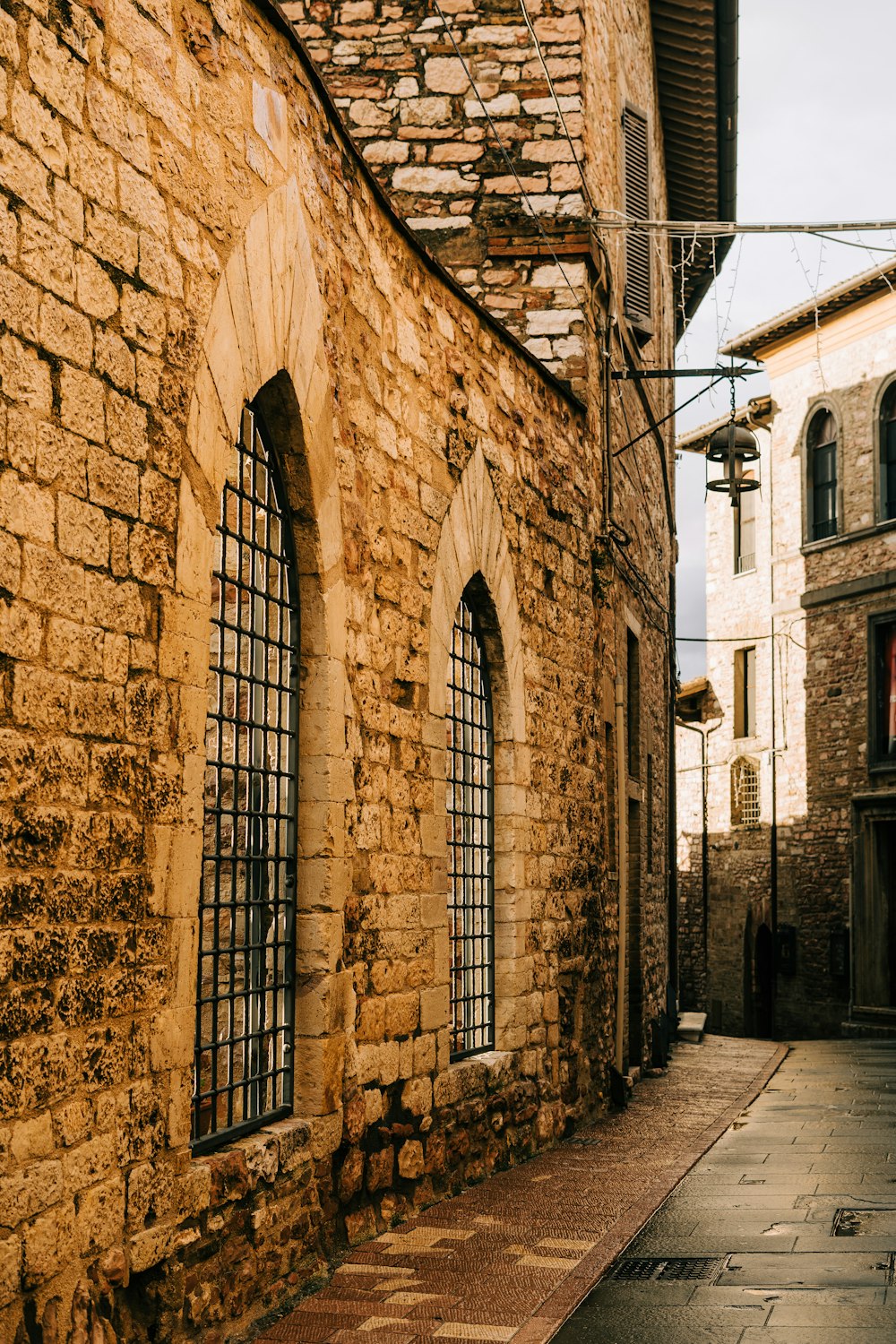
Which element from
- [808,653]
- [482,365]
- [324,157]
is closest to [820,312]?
[808,653]

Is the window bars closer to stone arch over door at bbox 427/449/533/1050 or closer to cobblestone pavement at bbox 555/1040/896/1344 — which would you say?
stone arch over door at bbox 427/449/533/1050

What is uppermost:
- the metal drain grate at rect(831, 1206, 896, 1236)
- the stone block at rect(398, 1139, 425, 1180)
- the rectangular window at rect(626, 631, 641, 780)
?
the rectangular window at rect(626, 631, 641, 780)

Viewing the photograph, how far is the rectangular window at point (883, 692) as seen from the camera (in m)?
21.0

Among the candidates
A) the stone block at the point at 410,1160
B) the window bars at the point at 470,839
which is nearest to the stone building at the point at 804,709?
the window bars at the point at 470,839

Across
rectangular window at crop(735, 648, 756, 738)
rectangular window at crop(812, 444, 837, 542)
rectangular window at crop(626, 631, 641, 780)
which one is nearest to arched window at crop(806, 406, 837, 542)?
rectangular window at crop(812, 444, 837, 542)

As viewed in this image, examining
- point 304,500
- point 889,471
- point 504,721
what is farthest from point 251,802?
point 889,471

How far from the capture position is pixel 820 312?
2236 centimetres

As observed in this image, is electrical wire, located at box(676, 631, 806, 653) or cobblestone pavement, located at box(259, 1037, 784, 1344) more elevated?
electrical wire, located at box(676, 631, 806, 653)

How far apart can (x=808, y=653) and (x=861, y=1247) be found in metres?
17.8

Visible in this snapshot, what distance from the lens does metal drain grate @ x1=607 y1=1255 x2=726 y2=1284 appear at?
501cm

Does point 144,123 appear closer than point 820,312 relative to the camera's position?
Yes

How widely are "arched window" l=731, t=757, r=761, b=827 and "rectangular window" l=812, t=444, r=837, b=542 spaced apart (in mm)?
3752

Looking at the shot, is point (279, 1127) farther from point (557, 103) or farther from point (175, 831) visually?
point (557, 103)

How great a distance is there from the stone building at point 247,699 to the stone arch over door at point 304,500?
0.01 m
